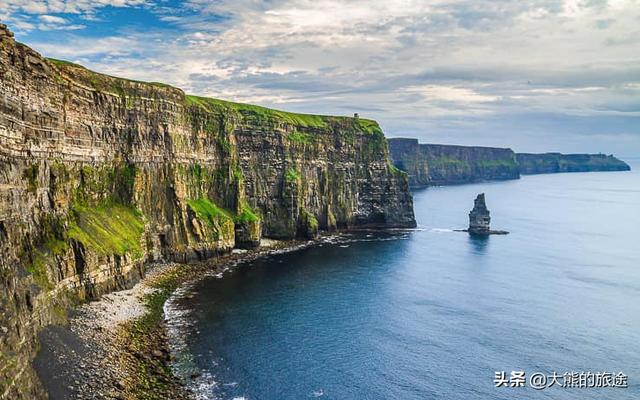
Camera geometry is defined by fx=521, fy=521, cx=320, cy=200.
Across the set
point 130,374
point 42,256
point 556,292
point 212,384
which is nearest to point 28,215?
point 42,256

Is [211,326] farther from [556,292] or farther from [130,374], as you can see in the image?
[556,292]

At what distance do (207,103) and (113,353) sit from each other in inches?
3091

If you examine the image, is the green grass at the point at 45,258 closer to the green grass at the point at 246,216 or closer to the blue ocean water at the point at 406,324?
the blue ocean water at the point at 406,324

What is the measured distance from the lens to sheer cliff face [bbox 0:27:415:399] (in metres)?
56.5

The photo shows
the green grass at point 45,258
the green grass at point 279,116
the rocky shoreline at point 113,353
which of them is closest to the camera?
the rocky shoreline at point 113,353

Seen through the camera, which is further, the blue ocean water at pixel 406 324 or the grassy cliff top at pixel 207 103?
the grassy cliff top at pixel 207 103

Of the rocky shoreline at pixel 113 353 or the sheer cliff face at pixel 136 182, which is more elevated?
the sheer cliff face at pixel 136 182

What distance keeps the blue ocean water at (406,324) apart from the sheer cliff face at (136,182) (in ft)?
46.7

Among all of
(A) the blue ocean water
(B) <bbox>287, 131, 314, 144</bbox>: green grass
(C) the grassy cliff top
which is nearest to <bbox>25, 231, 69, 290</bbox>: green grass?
(A) the blue ocean water

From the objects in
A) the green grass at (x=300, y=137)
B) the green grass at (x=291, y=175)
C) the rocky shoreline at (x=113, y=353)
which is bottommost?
the rocky shoreline at (x=113, y=353)

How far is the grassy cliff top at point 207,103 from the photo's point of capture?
84750mm

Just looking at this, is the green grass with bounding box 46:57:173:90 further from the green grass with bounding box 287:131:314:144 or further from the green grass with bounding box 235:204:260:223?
the green grass with bounding box 287:131:314:144

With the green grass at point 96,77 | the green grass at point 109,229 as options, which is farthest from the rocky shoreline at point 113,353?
the green grass at point 96,77

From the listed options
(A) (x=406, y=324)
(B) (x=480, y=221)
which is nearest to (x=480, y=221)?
(B) (x=480, y=221)
